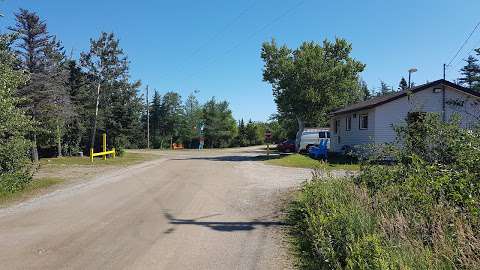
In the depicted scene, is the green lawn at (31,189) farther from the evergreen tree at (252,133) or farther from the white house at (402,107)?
the evergreen tree at (252,133)

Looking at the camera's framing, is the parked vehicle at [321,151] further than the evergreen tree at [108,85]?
No

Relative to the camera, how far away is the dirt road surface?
6789 mm

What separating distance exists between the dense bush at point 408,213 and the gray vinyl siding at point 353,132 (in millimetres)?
17926

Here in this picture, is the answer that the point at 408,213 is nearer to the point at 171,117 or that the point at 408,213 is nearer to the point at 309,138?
the point at 309,138

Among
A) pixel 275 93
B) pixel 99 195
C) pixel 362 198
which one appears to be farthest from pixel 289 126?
pixel 362 198

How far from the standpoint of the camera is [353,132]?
32.1 m

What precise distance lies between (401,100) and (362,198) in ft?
70.5

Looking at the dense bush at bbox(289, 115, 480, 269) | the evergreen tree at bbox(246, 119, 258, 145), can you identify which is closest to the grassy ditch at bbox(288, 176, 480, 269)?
the dense bush at bbox(289, 115, 480, 269)

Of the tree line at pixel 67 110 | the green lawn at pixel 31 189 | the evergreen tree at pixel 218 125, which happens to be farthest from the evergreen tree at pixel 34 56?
the evergreen tree at pixel 218 125

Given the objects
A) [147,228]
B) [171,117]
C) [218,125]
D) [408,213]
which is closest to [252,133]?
[218,125]

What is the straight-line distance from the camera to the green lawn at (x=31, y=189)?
1310cm

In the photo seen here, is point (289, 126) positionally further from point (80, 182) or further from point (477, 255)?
point (477, 255)

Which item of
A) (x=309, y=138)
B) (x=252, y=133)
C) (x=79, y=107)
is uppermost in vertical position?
(x=79, y=107)

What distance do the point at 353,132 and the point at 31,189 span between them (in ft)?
74.6
